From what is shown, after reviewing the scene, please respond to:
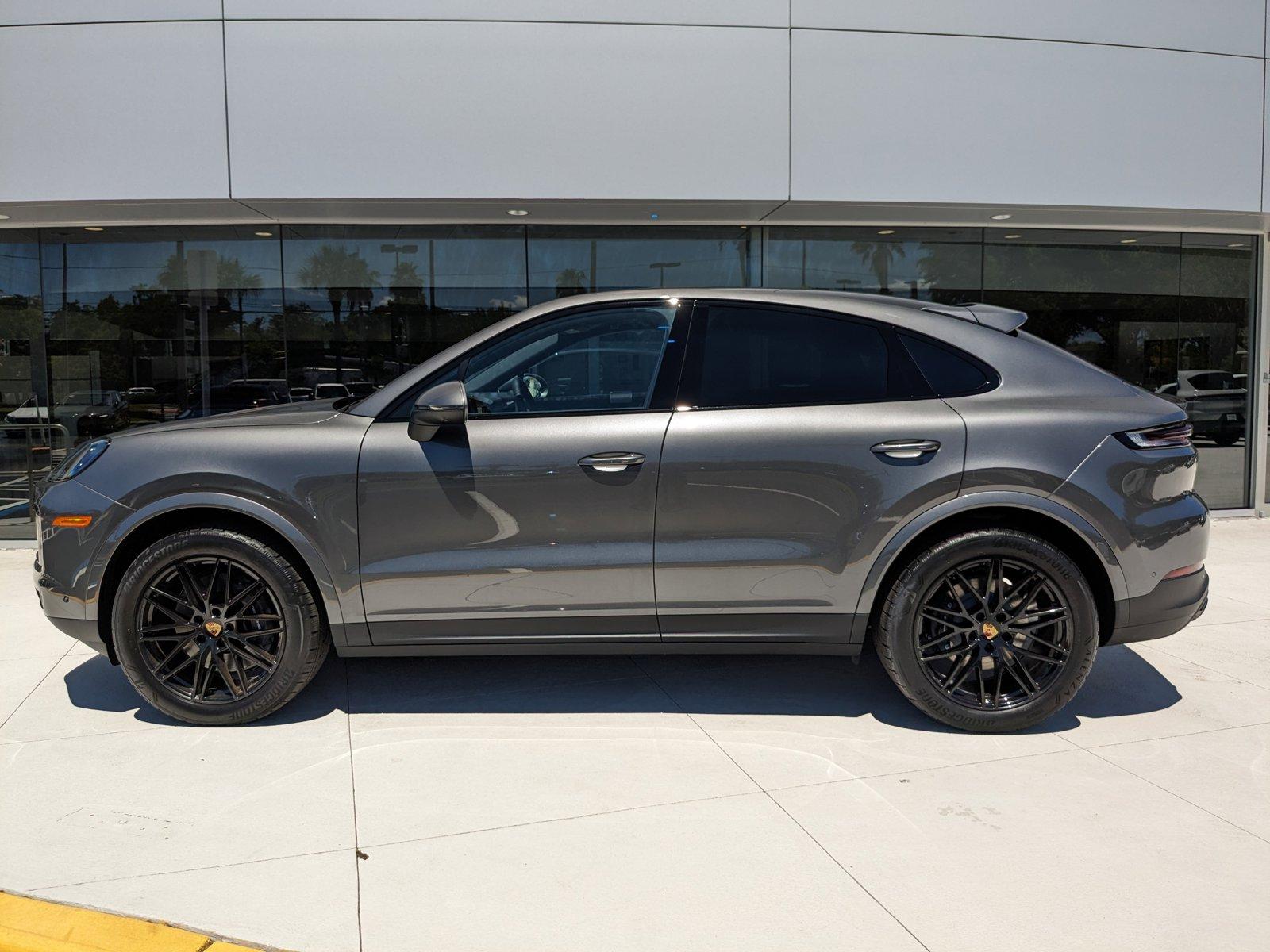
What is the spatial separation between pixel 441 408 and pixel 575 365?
62cm

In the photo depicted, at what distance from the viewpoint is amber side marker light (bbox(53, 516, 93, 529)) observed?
4188 millimetres

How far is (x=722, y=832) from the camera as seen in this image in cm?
332

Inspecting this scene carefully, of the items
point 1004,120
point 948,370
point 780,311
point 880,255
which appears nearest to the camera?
point 948,370

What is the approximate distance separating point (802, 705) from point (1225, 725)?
6.06ft

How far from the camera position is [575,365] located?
421 centimetres

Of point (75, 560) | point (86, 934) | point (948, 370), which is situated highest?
point (948, 370)

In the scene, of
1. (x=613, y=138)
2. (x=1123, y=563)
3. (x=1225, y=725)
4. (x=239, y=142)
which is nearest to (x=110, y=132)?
(x=239, y=142)

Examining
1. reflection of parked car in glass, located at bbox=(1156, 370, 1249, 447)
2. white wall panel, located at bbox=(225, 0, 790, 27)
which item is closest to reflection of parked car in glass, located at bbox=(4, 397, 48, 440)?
white wall panel, located at bbox=(225, 0, 790, 27)

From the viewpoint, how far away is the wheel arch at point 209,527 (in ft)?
13.5

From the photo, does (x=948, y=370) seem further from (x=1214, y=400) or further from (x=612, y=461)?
(x=1214, y=400)

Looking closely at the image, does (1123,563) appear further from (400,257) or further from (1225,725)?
(400,257)

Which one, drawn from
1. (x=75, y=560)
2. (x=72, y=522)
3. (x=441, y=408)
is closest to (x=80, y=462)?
(x=72, y=522)

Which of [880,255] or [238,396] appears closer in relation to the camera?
[238,396]

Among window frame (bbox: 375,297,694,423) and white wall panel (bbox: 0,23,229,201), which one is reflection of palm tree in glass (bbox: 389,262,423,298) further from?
window frame (bbox: 375,297,694,423)
